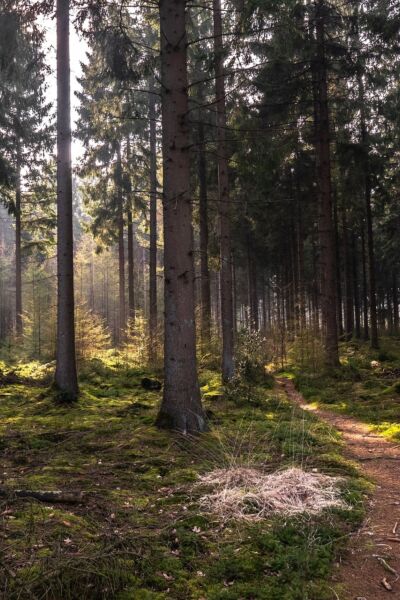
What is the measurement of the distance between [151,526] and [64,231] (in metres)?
8.21

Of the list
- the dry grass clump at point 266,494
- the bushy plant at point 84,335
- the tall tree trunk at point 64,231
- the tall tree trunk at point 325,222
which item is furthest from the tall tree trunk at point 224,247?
the dry grass clump at point 266,494

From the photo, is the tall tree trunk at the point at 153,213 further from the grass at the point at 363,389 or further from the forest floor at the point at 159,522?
the forest floor at the point at 159,522

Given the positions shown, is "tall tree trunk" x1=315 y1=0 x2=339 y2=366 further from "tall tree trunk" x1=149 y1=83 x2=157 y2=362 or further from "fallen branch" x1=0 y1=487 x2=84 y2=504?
"fallen branch" x1=0 y1=487 x2=84 y2=504

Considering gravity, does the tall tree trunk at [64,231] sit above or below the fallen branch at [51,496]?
above

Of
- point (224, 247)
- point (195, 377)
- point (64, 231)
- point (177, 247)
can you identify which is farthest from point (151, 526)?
point (224, 247)

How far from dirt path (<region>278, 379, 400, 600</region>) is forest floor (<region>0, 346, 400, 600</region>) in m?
Answer: 0.02

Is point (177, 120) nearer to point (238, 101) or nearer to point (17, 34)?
point (17, 34)

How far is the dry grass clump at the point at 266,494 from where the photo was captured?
4016 millimetres

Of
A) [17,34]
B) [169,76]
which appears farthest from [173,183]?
[17,34]

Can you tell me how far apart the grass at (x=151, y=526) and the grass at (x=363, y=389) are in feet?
7.40

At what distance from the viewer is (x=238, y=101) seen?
1358 centimetres

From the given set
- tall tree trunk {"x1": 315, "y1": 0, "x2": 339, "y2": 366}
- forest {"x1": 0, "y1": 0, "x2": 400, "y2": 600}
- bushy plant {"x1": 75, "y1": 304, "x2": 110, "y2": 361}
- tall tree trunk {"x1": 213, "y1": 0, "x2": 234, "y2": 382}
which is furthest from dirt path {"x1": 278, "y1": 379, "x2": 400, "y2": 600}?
bushy plant {"x1": 75, "y1": 304, "x2": 110, "y2": 361}

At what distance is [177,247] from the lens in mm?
7188

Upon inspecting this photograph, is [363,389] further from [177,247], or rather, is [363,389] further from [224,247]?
[177,247]
